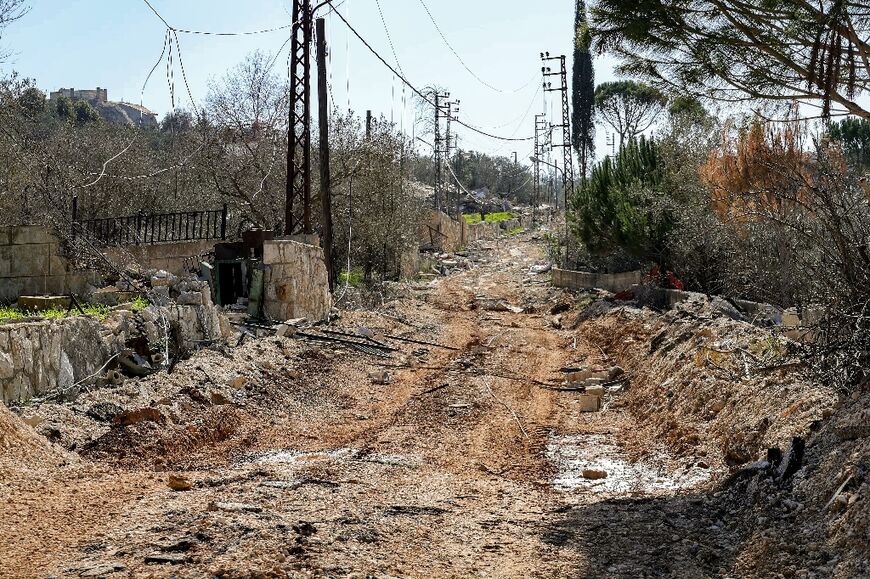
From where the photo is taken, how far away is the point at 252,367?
13.9 m

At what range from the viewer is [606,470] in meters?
9.67

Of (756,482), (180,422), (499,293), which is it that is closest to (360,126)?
(499,293)

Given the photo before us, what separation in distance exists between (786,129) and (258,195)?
48.5 feet

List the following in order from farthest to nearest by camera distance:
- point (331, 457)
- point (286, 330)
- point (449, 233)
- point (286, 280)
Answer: point (449, 233) → point (286, 280) → point (286, 330) → point (331, 457)

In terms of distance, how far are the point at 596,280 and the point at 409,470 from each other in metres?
22.3

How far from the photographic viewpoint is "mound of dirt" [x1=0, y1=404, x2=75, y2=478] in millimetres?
7852

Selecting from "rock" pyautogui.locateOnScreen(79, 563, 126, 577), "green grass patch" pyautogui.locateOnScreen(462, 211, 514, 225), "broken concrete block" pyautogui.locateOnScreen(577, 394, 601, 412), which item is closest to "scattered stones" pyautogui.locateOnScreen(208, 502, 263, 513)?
"rock" pyautogui.locateOnScreen(79, 563, 126, 577)

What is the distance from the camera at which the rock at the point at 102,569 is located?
5.13 m

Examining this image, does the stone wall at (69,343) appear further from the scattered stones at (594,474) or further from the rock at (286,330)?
the scattered stones at (594,474)

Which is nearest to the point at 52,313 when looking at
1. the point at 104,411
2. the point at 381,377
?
the point at 104,411

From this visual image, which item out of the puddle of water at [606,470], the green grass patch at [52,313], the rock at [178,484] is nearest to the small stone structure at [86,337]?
the green grass patch at [52,313]

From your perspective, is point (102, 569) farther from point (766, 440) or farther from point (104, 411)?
point (766, 440)

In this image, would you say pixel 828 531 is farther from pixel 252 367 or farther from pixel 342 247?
pixel 342 247

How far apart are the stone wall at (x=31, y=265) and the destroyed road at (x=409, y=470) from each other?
12.7 ft
